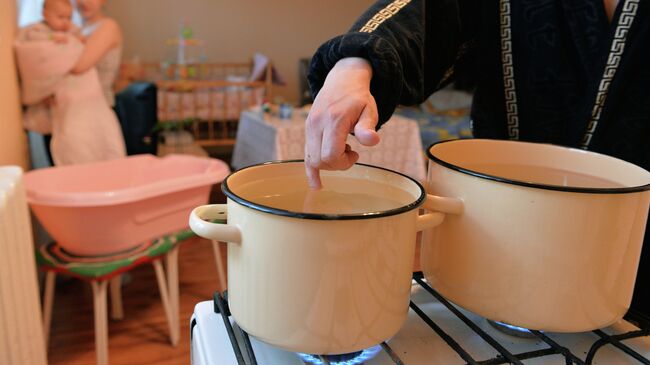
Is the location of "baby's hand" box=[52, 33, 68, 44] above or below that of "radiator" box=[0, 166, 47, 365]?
above

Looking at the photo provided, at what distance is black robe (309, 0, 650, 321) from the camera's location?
55cm

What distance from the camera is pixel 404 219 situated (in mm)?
390

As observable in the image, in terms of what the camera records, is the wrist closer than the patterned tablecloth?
Yes

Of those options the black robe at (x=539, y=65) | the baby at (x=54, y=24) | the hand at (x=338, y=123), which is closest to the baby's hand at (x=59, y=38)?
the baby at (x=54, y=24)

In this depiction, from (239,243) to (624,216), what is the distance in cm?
30

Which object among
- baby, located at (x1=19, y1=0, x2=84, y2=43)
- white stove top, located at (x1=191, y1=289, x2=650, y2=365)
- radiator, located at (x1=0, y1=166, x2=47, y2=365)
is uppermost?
baby, located at (x1=19, y1=0, x2=84, y2=43)

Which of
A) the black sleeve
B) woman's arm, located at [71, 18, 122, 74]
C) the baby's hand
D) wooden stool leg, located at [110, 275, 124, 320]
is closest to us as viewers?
the black sleeve

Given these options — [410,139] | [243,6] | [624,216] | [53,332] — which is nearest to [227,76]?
[243,6]

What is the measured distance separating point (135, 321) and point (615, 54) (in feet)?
5.69

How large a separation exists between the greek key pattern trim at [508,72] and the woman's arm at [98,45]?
1797 mm

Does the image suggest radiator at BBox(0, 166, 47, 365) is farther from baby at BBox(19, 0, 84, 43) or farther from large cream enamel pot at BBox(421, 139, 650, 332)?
baby at BBox(19, 0, 84, 43)

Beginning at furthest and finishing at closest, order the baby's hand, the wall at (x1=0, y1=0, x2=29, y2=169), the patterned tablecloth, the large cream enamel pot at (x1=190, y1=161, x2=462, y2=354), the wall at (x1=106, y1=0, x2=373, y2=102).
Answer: the wall at (x1=106, y1=0, x2=373, y2=102)
the patterned tablecloth
the baby's hand
the wall at (x1=0, y1=0, x2=29, y2=169)
the large cream enamel pot at (x1=190, y1=161, x2=462, y2=354)

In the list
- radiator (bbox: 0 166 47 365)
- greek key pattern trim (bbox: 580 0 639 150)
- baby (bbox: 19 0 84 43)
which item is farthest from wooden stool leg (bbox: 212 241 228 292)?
greek key pattern trim (bbox: 580 0 639 150)

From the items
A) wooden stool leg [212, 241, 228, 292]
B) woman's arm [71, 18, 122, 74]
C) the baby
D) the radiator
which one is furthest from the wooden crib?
the radiator
